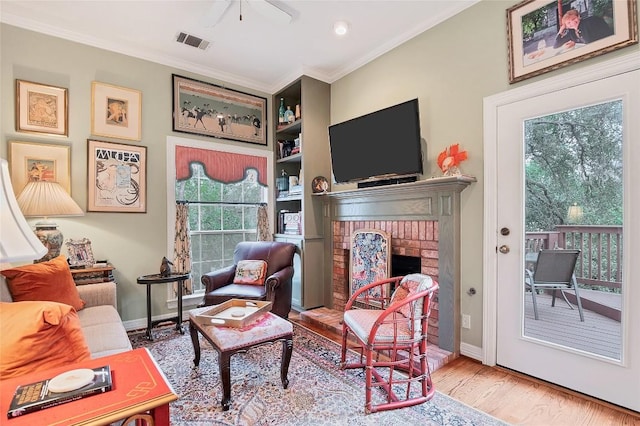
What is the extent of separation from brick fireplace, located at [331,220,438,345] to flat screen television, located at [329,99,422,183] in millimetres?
476

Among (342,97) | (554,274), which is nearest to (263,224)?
(342,97)

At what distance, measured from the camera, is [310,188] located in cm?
381

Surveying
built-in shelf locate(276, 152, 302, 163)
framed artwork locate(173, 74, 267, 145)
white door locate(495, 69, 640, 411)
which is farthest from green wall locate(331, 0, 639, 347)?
framed artwork locate(173, 74, 267, 145)

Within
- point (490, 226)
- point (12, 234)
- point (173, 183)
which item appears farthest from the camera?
point (173, 183)

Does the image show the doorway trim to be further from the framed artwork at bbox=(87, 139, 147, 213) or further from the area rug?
the framed artwork at bbox=(87, 139, 147, 213)

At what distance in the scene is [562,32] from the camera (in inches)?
81.9

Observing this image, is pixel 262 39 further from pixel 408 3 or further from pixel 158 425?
pixel 158 425

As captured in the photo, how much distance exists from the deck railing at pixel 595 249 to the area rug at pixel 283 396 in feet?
3.55

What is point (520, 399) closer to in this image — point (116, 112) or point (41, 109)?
point (116, 112)

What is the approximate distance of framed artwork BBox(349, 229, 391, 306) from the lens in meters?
3.04

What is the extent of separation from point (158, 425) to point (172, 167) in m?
2.99

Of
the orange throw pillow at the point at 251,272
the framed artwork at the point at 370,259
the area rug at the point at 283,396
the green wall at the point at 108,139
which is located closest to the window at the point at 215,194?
the green wall at the point at 108,139

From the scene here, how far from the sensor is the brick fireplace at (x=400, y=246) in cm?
273

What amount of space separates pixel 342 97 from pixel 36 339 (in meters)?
3.51
